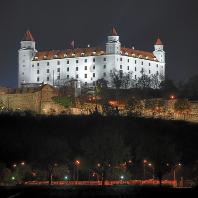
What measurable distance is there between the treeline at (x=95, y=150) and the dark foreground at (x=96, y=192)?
6.94 metres

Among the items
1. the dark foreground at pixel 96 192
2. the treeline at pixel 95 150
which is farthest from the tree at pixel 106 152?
the dark foreground at pixel 96 192

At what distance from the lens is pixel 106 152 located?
7056cm

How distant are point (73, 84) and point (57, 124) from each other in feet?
88.0

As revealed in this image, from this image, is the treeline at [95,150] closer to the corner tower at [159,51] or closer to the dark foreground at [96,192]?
the dark foreground at [96,192]

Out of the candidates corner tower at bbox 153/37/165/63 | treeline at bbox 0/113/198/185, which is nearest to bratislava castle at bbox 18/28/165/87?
corner tower at bbox 153/37/165/63

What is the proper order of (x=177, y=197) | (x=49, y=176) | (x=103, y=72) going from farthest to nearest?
(x=103, y=72) → (x=49, y=176) → (x=177, y=197)

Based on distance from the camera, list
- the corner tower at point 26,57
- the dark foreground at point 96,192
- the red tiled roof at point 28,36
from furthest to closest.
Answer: the red tiled roof at point 28,36, the corner tower at point 26,57, the dark foreground at point 96,192

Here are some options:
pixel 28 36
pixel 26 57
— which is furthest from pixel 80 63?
pixel 28 36

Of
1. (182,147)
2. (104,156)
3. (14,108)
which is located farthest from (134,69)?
(104,156)

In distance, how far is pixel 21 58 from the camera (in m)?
130

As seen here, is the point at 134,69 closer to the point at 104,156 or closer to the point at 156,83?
the point at 156,83

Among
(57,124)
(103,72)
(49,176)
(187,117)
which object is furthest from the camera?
(103,72)

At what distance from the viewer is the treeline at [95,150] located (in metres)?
69.2

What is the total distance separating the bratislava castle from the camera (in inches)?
4990
